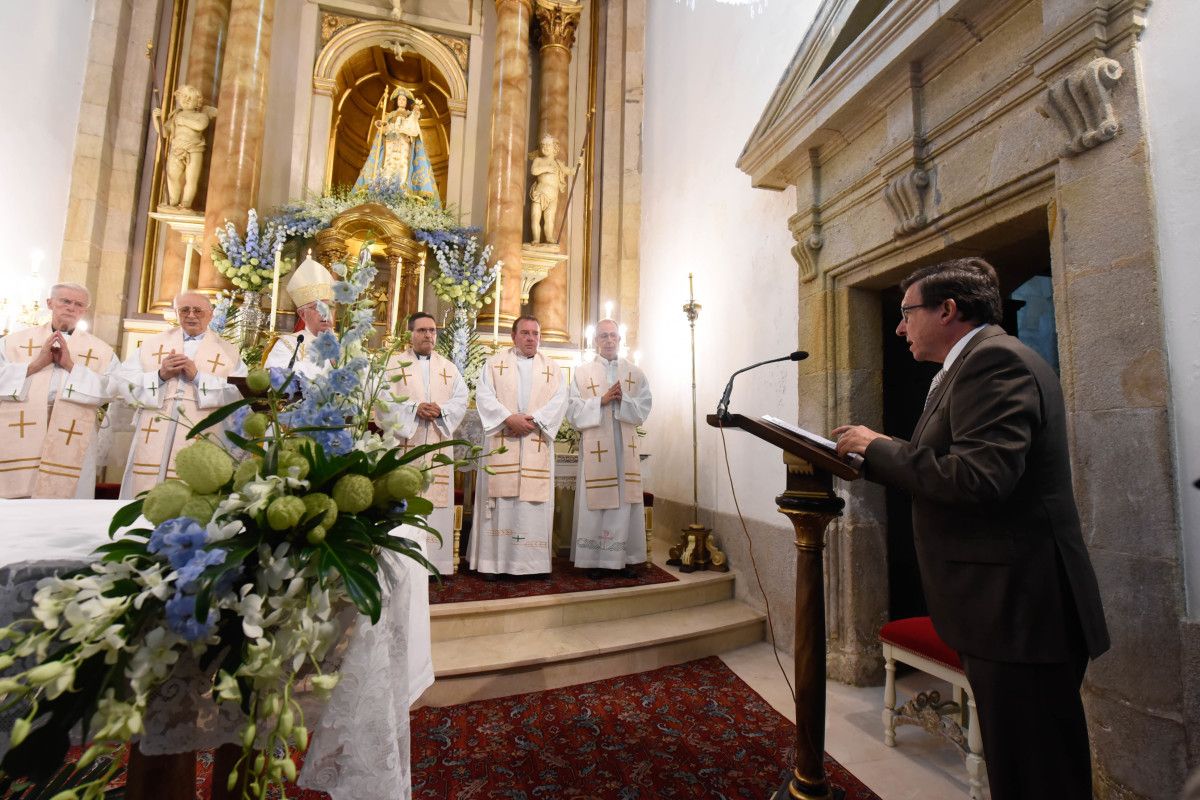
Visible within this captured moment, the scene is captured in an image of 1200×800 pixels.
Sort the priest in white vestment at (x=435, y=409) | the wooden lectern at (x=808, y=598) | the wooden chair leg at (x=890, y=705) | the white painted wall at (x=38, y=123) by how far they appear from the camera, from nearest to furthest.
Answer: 1. the wooden lectern at (x=808, y=598)
2. the wooden chair leg at (x=890, y=705)
3. the priest in white vestment at (x=435, y=409)
4. the white painted wall at (x=38, y=123)

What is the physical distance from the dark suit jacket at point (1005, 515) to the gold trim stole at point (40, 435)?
15.3 feet

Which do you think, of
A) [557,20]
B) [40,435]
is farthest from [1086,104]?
[557,20]

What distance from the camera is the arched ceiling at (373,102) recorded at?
27.1ft

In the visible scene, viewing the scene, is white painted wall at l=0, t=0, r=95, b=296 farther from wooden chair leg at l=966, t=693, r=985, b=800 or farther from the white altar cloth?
wooden chair leg at l=966, t=693, r=985, b=800

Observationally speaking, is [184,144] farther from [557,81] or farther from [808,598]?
[808,598]

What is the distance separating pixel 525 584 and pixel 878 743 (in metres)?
2.21

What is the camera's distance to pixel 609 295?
297 inches

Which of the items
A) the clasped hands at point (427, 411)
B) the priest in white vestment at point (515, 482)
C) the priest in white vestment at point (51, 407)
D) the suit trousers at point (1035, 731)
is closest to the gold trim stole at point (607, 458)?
the priest in white vestment at point (515, 482)

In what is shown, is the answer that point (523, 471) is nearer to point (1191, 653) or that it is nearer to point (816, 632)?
point (816, 632)

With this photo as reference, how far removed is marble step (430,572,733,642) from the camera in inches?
131

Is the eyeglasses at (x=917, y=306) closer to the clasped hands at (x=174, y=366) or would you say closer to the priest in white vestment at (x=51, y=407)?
the clasped hands at (x=174, y=366)

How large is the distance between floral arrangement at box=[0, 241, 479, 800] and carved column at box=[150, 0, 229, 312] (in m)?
6.66

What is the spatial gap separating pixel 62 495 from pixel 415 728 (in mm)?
2984

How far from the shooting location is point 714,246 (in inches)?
207
